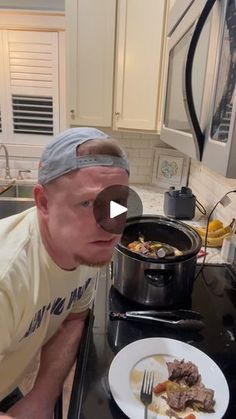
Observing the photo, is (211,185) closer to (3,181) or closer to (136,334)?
(136,334)

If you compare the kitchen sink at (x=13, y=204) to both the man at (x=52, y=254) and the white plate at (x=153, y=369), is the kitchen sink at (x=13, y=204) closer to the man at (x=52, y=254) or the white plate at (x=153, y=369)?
the man at (x=52, y=254)

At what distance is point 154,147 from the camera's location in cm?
227

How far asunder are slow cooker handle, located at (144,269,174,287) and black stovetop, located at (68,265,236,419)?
110 millimetres

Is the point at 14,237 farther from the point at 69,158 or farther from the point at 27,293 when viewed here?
the point at 69,158

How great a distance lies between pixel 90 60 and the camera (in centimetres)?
185

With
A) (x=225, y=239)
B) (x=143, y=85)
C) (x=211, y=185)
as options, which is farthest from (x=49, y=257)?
(x=143, y=85)

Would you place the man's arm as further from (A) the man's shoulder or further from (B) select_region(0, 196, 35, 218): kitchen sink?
(B) select_region(0, 196, 35, 218): kitchen sink

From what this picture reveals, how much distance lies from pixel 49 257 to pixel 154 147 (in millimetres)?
1783

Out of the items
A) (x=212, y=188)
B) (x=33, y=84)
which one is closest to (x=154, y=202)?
Result: (x=212, y=188)

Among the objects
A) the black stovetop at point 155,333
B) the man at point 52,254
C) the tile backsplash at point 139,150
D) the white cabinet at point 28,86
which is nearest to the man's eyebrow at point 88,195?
the man at point 52,254

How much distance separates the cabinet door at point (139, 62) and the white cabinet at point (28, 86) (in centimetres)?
92

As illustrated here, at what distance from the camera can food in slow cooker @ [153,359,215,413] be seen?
1.74 ft

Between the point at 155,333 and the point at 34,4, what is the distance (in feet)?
8.67
